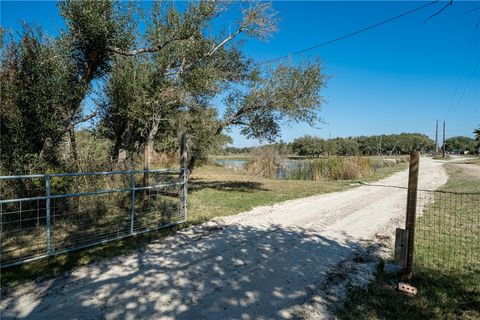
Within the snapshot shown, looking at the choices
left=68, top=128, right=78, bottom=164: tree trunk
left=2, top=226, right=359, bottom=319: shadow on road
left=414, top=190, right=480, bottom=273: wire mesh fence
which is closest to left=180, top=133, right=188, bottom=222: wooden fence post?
left=2, top=226, right=359, bottom=319: shadow on road

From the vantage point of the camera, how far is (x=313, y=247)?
5.05 metres

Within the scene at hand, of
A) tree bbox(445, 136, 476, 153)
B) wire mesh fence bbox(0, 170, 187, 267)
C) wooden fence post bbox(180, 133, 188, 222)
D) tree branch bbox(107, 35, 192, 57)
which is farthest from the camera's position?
tree bbox(445, 136, 476, 153)

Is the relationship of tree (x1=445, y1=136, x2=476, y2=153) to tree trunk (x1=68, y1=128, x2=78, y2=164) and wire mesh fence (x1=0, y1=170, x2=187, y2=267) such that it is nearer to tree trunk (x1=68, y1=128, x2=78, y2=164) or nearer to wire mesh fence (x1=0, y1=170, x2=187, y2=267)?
wire mesh fence (x1=0, y1=170, x2=187, y2=267)

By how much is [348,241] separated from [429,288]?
6.26 ft

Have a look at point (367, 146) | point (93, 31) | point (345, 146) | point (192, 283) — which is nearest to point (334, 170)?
point (93, 31)

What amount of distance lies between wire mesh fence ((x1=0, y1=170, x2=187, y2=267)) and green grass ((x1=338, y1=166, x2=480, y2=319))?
4176 mm

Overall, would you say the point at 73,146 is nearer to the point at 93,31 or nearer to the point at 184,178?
the point at 93,31

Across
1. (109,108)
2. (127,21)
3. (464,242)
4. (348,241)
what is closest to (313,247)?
(348,241)

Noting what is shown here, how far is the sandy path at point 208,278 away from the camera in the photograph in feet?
9.64

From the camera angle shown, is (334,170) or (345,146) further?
(345,146)

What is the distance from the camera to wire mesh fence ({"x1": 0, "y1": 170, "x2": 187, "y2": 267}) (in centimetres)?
446

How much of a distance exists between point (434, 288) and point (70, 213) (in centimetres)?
574

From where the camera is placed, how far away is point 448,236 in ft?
18.9

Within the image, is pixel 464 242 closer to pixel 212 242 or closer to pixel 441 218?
pixel 441 218
